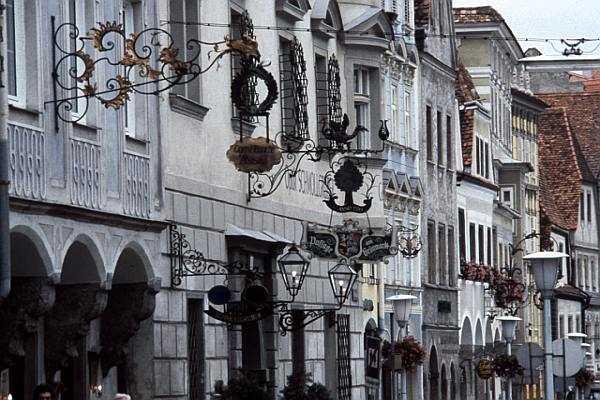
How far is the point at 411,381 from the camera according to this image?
186 feet

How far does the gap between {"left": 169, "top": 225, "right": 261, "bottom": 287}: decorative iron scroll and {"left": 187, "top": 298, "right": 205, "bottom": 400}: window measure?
0.55 metres

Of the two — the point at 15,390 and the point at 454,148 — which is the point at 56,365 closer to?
the point at 15,390

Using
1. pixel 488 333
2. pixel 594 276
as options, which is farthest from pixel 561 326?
pixel 488 333

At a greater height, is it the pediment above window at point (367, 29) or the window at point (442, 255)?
the pediment above window at point (367, 29)

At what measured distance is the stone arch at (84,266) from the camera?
26.7m

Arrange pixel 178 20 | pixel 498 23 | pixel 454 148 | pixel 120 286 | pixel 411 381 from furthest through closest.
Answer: pixel 498 23 < pixel 454 148 < pixel 411 381 < pixel 178 20 < pixel 120 286

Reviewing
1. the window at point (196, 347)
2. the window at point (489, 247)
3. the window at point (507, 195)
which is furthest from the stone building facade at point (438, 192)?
the window at point (196, 347)

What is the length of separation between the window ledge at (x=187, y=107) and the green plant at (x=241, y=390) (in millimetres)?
4473

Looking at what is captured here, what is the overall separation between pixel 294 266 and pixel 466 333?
1365 inches

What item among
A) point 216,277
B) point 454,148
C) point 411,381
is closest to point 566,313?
point 454,148

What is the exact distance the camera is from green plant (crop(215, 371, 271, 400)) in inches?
1069

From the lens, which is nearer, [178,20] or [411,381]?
[178,20]

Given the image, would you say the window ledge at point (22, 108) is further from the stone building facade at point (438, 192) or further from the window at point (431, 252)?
the window at point (431, 252)

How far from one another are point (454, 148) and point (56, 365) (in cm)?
3820
